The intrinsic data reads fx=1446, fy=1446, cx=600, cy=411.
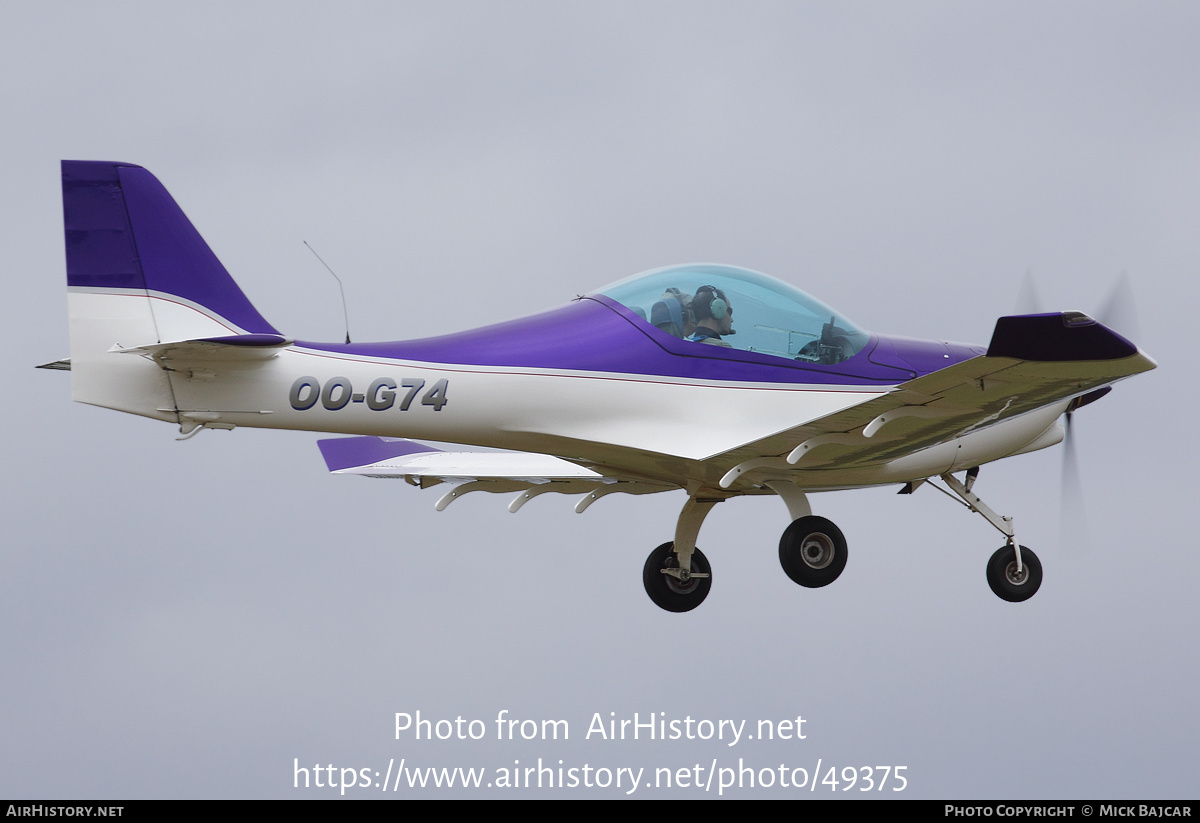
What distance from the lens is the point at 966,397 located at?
11.2 metres

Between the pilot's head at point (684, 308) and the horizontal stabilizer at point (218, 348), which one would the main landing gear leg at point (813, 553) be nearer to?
the pilot's head at point (684, 308)

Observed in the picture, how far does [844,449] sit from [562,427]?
2429 mm

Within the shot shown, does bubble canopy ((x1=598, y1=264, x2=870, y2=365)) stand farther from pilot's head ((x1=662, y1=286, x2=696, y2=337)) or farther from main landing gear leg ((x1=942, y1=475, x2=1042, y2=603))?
main landing gear leg ((x1=942, y1=475, x2=1042, y2=603))

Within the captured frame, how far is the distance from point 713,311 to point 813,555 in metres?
2.33

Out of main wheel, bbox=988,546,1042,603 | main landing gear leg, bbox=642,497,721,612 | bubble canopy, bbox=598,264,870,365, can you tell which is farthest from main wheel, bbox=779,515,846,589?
main wheel, bbox=988,546,1042,603

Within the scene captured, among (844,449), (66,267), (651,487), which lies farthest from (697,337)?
(66,267)

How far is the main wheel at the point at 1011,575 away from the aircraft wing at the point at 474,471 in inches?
131

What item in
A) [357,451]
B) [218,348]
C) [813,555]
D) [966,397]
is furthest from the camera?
[357,451]

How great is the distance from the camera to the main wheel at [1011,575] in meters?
14.2

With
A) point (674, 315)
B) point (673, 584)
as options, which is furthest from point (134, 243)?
point (673, 584)

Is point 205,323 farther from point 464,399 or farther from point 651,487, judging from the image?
point 651,487

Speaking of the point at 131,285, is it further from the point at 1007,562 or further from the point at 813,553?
the point at 1007,562

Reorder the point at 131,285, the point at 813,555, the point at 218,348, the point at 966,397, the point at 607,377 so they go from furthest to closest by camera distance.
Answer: the point at 813,555
the point at 607,377
the point at 131,285
the point at 218,348
the point at 966,397

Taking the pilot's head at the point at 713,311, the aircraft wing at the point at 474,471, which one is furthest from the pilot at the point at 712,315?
the aircraft wing at the point at 474,471
